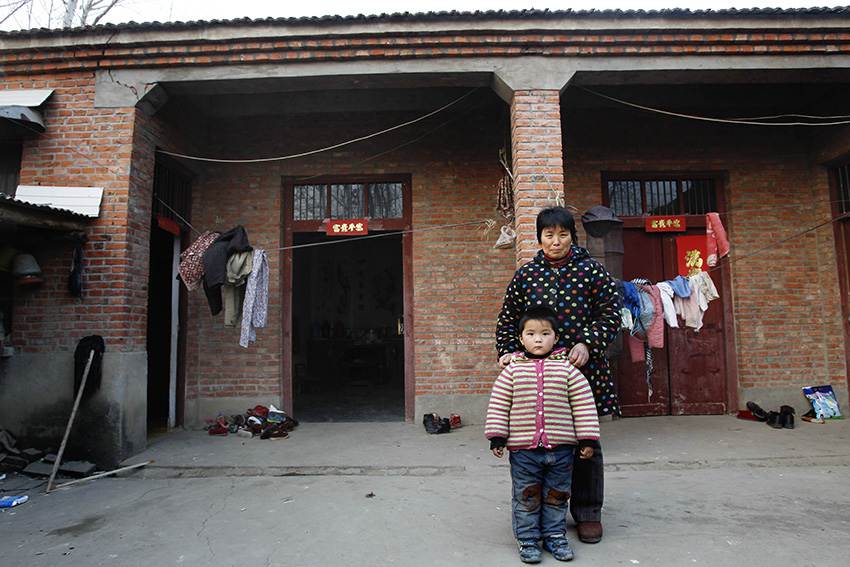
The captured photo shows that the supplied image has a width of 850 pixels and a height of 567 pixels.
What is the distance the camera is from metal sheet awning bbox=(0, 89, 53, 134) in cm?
517

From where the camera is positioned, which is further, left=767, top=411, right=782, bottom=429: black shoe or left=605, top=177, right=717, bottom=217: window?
left=605, top=177, right=717, bottom=217: window

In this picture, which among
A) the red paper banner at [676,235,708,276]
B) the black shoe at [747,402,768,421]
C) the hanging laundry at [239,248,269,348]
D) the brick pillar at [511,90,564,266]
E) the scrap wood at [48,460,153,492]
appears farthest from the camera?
the red paper banner at [676,235,708,276]

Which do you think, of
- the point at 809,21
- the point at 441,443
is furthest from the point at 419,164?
the point at 809,21

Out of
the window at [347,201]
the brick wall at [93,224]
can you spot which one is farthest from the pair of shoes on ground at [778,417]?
the brick wall at [93,224]

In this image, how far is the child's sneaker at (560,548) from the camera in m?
2.76

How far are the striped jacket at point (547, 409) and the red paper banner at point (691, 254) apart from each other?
4.99 meters

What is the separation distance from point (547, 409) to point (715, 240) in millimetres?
4441

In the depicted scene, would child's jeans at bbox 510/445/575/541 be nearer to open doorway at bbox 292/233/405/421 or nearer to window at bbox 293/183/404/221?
window at bbox 293/183/404/221

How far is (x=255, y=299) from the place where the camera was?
227 inches

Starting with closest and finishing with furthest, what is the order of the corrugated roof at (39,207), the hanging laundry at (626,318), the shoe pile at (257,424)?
the corrugated roof at (39,207) → the hanging laundry at (626,318) → the shoe pile at (257,424)

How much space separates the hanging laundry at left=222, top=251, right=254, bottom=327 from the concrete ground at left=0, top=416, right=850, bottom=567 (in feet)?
4.94

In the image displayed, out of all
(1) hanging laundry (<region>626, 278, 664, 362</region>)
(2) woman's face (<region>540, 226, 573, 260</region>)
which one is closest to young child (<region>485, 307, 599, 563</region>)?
(2) woman's face (<region>540, 226, 573, 260</region>)

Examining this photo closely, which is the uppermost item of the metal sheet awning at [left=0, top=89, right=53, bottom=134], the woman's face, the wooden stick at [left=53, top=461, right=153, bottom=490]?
the metal sheet awning at [left=0, top=89, right=53, bottom=134]

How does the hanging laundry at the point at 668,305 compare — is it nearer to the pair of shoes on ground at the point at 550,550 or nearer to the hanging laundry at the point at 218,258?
the pair of shoes on ground at the point at 550,550
